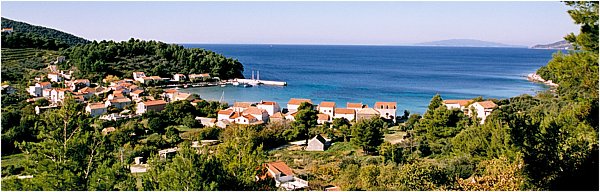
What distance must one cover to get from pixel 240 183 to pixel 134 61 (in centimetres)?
3808

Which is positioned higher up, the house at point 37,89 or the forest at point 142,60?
the forest at point 142,60

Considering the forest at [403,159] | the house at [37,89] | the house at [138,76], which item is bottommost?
the house at [37,89]

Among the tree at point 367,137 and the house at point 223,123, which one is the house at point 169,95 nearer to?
the house at point 223,123

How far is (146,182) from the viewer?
5.94 m

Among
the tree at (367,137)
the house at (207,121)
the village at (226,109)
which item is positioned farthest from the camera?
the house at (207,121)

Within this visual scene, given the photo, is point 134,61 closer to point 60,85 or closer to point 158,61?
point 158,61

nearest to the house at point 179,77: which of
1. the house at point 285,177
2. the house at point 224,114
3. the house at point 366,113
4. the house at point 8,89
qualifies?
the house at point 8,89

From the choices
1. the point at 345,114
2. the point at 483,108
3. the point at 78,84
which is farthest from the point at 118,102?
the point at 483,108

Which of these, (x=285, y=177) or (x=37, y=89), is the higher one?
(x=37, y=89)

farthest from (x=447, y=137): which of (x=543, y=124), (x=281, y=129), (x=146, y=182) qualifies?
(x=146, y=182)

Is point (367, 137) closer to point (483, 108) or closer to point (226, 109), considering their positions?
point (483, 108)

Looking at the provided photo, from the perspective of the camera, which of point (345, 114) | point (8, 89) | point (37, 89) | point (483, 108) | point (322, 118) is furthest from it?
point (37, 89)

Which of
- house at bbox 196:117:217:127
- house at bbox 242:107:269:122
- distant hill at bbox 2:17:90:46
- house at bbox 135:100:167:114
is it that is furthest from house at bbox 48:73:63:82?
distant hill at bbox 2:17:90:46

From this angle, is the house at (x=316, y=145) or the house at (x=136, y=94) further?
the house at (x=136, y=94)
